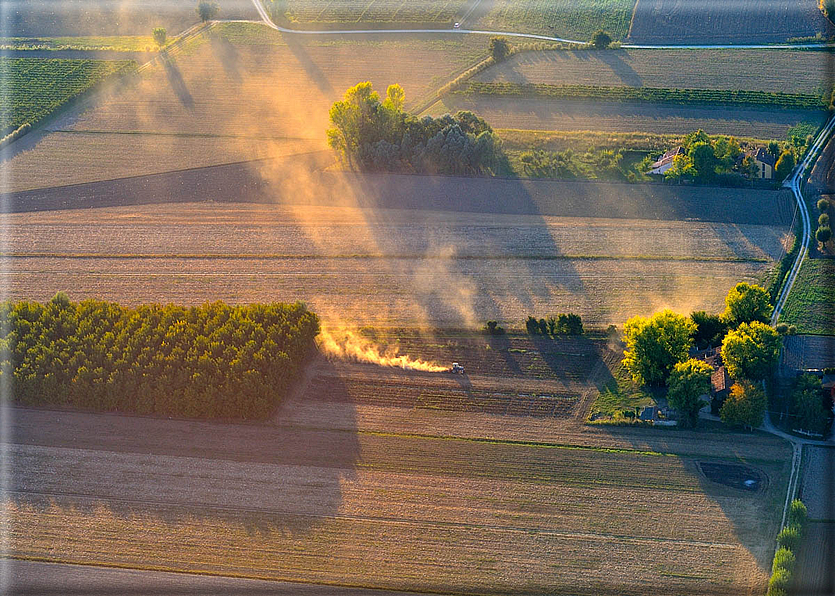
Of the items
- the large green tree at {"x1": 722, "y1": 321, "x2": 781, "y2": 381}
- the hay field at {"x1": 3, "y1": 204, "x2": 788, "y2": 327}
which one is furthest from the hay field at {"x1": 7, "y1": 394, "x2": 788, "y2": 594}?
the hay field at {"x1": 3, "y1": 204, "x2": 788, "y2": 327}

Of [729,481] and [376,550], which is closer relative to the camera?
[376,550]

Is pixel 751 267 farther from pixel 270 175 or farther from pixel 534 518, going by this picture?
pixel 270 175

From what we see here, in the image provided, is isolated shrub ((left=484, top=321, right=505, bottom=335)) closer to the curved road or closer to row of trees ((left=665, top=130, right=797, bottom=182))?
row of trees ((left=665, top=130, right=797, bottom=182))

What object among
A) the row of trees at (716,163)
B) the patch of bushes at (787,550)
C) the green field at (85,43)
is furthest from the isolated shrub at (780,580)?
the green field at (85,43)

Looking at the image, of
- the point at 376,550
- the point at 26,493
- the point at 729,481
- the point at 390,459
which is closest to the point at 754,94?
the point at 729,481

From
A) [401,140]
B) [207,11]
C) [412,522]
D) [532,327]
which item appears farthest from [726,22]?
[412,522]
